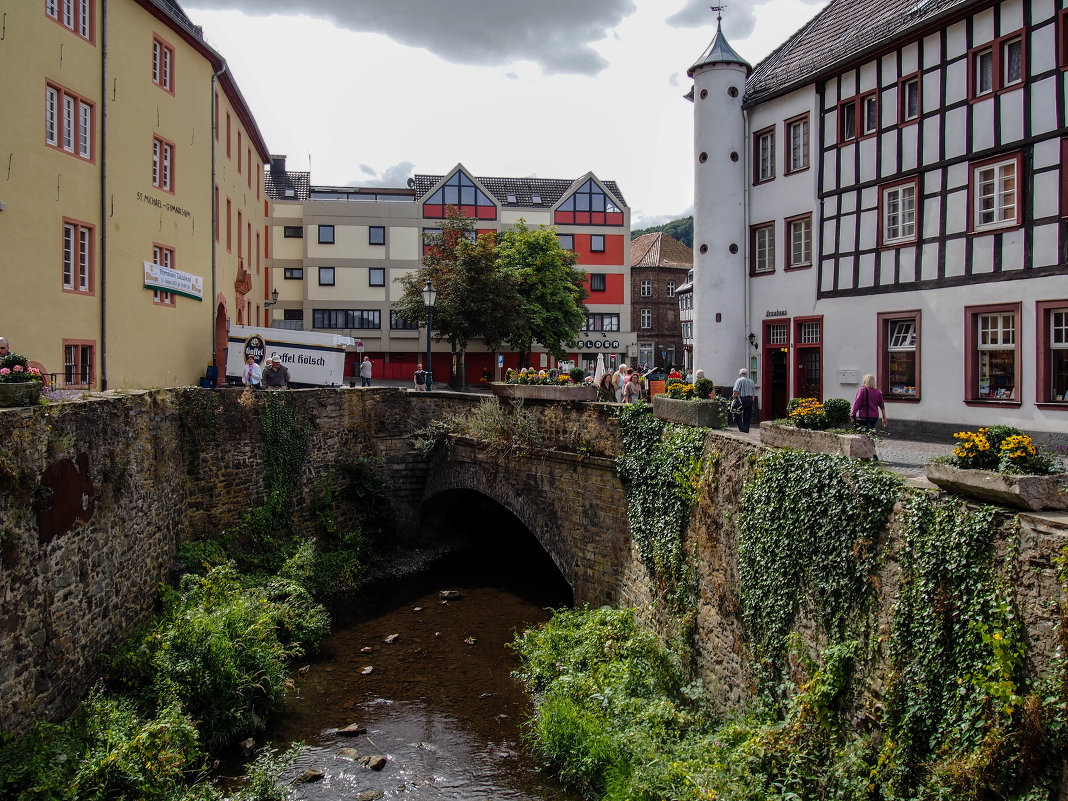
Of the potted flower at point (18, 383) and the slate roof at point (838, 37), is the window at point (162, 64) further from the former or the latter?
the slate roof at point (838, 37)

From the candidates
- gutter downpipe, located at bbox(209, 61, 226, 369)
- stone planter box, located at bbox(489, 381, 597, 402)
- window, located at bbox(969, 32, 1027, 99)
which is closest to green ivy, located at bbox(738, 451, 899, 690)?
stone planter box, located at bbox(489, 381, 597, 402)

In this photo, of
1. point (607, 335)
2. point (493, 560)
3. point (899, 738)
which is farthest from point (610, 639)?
point (607, 335)

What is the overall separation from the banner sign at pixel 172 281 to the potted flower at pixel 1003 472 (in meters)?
20.8

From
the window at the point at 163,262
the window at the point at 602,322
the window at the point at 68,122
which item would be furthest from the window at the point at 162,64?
the window at the point at 602,322

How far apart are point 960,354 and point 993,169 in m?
3.87

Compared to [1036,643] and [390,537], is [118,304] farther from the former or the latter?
[1036,643]

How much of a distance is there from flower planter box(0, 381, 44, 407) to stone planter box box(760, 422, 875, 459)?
9368mm

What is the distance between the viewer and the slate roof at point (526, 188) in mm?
51312

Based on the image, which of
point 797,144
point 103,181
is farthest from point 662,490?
point 103,181

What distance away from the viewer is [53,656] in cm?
1014

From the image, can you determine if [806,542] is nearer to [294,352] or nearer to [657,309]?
[294,352]

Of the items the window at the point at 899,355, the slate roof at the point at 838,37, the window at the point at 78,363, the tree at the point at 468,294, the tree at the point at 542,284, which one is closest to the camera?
the slate roof at the point at 838,37

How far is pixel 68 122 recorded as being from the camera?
18.4 m

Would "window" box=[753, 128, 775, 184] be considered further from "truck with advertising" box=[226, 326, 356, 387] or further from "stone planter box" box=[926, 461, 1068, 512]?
"stone planter box" box=[926, 461, 1068, 512]
